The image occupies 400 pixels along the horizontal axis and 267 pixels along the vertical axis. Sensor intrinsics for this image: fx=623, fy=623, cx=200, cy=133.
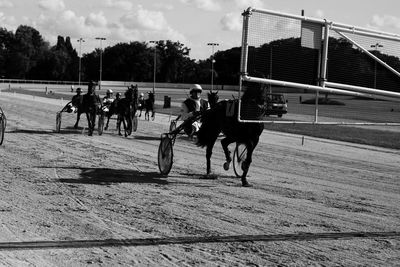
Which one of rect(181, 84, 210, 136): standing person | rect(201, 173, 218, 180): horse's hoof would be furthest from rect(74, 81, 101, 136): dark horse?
rect(201, 173, 218, 180): horse's hoof

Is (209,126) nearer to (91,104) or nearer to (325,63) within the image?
(325,63)

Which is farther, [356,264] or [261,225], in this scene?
[261,225]

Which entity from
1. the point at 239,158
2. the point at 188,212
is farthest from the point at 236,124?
the point at 188,212

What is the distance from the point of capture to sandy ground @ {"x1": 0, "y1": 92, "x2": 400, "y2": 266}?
580 cm

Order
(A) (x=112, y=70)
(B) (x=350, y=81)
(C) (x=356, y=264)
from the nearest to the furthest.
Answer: (C) (x=356, y=264) → (B) (x=350, y=81) → (A) (x=112, y=70)

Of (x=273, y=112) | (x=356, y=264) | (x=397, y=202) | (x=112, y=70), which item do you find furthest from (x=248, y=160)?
(x=112, y=70)

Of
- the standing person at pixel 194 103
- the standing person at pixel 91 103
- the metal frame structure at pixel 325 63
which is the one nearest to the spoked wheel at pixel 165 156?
the standing person at pixel 194 103

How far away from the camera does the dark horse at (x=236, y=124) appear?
8270 mm

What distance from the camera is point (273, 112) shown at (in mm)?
9766

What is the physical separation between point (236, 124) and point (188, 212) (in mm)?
2526

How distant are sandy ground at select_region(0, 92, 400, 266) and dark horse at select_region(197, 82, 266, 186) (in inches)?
26.6

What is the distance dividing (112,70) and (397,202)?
10382cm

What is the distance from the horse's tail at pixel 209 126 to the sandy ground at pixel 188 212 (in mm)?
720

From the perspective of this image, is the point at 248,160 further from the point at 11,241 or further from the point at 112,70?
the point at 112,70
